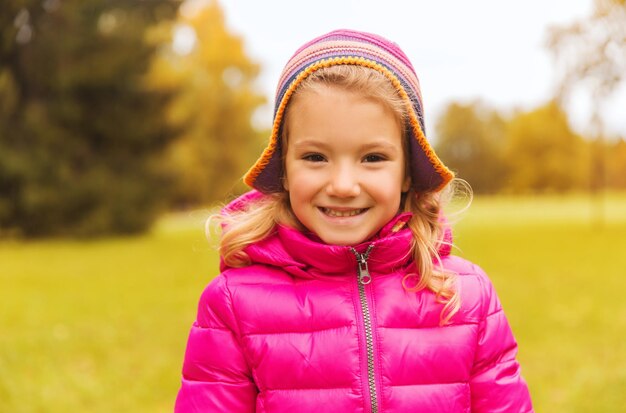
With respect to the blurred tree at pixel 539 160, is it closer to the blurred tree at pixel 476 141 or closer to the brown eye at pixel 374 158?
the blurred tree at pixel 476 141

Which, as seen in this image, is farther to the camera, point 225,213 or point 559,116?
point 559,116

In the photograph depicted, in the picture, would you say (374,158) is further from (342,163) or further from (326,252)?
(326,252)

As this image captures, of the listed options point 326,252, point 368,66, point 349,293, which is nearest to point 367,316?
point 349,293

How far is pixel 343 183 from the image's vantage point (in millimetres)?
1878

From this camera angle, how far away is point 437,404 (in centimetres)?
190

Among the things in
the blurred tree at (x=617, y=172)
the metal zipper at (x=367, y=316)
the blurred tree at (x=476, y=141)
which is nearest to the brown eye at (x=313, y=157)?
the metal zipper at (x=367, y=316)

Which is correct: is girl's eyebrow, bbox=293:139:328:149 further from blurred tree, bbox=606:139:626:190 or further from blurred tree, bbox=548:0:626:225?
blurred tree, bbox=606:139:626:190

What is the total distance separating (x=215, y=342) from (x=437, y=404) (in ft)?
1.92

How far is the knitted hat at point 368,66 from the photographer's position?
1911mm

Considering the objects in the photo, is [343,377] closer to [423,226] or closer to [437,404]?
[437,404]

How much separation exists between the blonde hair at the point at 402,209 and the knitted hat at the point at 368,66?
2 cm

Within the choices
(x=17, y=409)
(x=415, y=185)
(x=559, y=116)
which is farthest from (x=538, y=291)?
(x=559, y=116)

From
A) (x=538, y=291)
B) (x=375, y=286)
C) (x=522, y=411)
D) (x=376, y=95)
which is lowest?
(x=538, y=291)

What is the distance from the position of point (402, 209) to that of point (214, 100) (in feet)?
87.1
